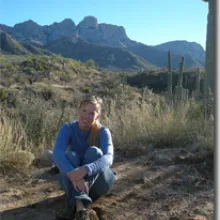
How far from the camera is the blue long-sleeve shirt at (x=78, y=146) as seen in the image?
2.78 m

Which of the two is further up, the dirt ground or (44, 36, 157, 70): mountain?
(44, 36, 157, 70): mountain

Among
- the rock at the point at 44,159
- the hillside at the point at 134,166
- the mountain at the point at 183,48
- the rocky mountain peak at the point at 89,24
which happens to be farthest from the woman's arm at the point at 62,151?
the rocky mountain peak at the point at 89,24

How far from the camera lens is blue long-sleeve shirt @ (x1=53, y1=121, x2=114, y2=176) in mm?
2777

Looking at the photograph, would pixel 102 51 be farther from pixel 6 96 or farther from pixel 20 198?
pixel 20 198

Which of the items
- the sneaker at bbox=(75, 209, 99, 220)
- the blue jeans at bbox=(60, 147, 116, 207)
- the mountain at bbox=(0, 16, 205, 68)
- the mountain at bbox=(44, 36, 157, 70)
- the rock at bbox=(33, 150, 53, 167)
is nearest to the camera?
the sneaker at bbox=(75, 209, 99, 220)

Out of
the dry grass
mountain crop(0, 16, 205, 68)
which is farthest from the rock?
mountain crop(0, 16, 205, 68)

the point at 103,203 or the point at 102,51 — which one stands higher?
the point at 102,51

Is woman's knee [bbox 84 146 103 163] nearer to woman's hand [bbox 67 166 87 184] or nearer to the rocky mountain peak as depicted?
woman's hand [bbox 67 166 87 184]

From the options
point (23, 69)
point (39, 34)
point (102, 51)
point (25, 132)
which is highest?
point (39, 34)

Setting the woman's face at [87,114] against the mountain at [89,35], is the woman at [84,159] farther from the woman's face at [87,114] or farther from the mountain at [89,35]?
the mountain at [89,35]

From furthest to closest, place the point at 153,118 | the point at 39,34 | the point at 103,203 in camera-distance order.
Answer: the point at 39,34 < the point at 153,118 < the point at 103,203

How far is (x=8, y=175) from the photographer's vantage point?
408 cm

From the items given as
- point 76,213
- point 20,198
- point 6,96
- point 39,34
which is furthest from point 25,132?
point 39,34

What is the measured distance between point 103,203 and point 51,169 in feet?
4.27
